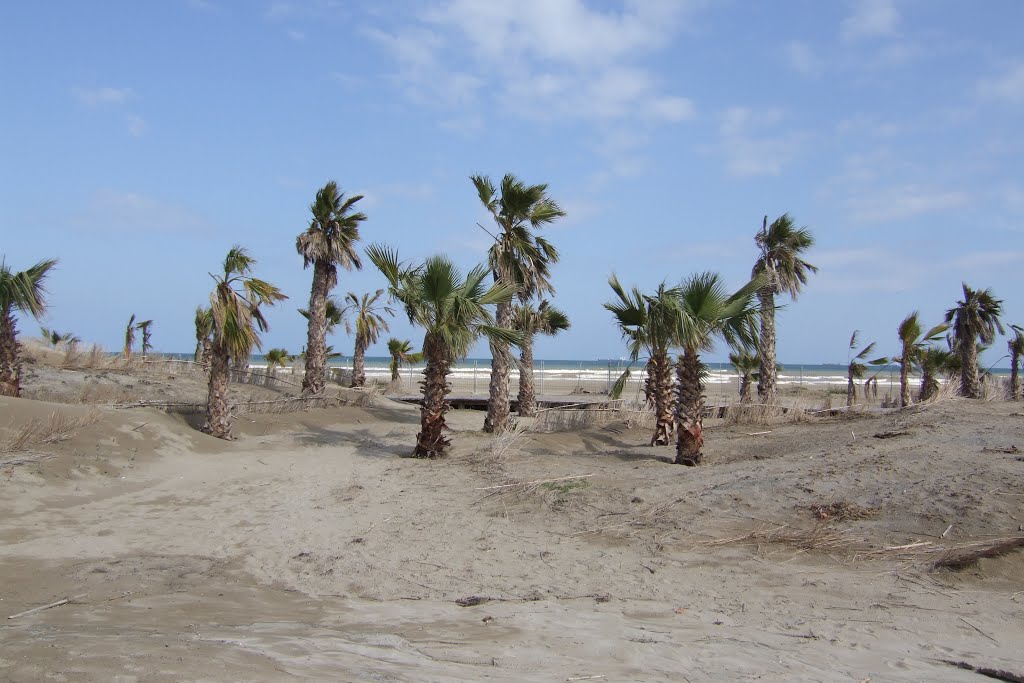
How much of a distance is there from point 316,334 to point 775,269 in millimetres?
14432

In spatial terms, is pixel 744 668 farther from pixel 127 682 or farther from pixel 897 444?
pixel 897 444

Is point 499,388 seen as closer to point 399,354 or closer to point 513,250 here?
point 513,250

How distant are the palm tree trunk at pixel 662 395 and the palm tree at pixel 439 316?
2999 millimetres

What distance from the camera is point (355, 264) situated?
22797mm

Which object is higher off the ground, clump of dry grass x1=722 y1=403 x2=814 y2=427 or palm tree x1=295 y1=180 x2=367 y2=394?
palm tree x1=295 y1=180 x2=367 y2=394

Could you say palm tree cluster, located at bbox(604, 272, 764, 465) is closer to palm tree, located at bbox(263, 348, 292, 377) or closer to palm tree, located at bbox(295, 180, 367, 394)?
palm tree, located at bbox(295, 180, 367, 394)

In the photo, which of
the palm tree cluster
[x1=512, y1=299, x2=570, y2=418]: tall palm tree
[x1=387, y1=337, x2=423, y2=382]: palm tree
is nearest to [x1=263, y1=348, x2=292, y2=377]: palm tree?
[x1=387, y1=337, x2=423, y2=382]: palm tree

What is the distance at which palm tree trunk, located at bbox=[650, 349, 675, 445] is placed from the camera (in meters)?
14.6

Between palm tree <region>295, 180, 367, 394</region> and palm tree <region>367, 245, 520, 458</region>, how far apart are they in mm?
8836

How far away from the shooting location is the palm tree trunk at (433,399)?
13.7 m

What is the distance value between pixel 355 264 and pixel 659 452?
1262cm

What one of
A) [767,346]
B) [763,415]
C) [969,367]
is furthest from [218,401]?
[969,367]

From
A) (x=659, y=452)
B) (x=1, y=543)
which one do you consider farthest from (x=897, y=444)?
(x=1, y=543)

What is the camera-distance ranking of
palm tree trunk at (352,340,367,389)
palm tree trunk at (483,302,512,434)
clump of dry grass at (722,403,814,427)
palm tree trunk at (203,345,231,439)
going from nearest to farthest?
palm tree trunk at (203,345,231,439)
palm tree trunk at (483,302,512,434)
clump of dry grass at (722,403,814,427)
palm tree trunk at (352,340,367,389)
